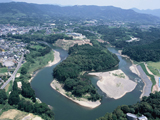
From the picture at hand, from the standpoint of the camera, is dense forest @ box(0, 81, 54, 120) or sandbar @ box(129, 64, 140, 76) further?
sandbar @ box(129, 64, 140, 76)

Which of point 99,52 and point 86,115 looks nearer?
point 86,115

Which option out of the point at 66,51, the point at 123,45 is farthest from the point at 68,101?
the point at 123,45

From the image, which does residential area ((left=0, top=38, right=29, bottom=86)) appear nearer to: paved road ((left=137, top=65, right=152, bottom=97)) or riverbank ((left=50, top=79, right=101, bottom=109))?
riverbank ((left=50, top=79, right=101, bottom=109))

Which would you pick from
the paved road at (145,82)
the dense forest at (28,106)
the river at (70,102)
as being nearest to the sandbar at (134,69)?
the paved road at (145,82)

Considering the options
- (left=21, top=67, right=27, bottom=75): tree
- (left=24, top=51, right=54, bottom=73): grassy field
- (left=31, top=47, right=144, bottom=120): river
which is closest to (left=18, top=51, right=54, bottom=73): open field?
(left=24, top=51, right=54, bottom=73): grassy field

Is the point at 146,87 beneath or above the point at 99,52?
beneath

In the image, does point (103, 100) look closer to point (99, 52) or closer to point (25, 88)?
point (25, 88)
